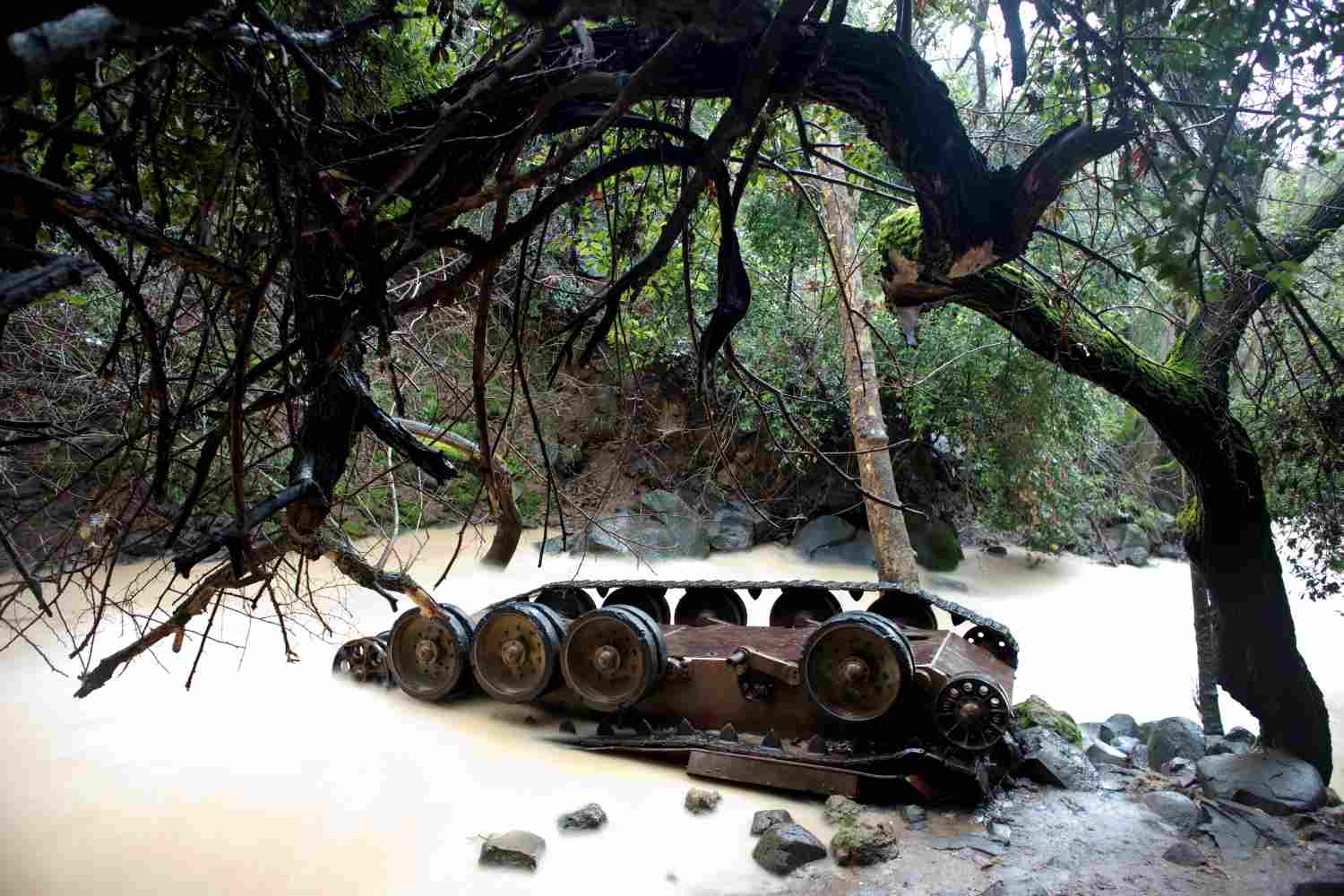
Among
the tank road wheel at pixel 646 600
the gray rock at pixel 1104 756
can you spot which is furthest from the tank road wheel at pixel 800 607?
the gray rock at pixel 1104 756

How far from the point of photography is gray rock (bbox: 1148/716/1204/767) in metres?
6.80

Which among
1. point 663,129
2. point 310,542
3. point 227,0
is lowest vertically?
point 310,542

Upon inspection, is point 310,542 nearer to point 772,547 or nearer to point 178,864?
point 178,864

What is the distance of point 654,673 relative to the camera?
6.27 meters

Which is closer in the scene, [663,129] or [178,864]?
[663,129]

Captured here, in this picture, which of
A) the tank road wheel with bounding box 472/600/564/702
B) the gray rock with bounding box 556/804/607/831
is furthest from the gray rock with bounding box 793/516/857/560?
the gray rock with bounding box 556/804/607/831

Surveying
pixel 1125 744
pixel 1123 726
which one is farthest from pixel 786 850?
pixel 1123 726

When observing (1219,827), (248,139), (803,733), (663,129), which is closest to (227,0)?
(248,139)

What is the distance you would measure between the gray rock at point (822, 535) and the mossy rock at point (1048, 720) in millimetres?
6104

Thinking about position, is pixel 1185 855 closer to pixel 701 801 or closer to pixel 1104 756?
pixel 1104 756

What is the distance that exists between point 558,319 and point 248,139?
9.93 m

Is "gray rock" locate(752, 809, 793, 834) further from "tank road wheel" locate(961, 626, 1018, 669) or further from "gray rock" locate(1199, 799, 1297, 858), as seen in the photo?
"gray rock" locate(1199, 799, 1297, 858)

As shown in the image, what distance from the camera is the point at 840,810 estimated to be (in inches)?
208

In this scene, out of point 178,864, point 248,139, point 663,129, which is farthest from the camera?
point 178,864
